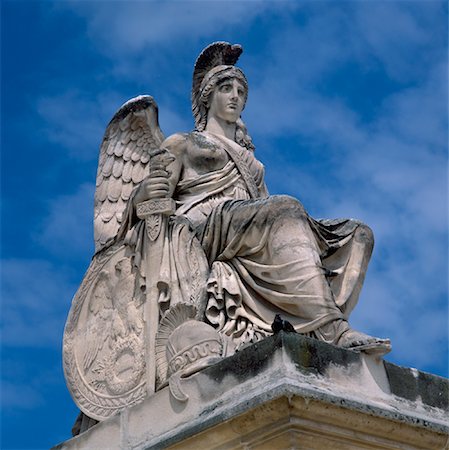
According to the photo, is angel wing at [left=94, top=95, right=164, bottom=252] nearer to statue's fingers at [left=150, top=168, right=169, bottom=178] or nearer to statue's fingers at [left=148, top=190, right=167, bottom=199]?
statue's fingers at [left=150, top=168, right=169, bottom=178]

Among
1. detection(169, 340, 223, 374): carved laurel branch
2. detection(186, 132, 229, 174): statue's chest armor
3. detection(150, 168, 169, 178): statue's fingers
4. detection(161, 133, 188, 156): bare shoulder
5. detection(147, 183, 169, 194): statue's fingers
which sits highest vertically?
detection(161, 133, 188, 156): bare shoulder

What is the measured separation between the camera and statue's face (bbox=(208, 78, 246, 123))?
1191 centimetres

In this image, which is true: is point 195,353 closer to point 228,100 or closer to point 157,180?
point 157,180

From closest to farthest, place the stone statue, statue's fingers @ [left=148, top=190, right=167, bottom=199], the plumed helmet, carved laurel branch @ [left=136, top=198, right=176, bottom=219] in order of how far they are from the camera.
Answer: the stone statue, carved laurel branch @ [left=136, top=198, right=176, bottom=219], statue's fingers @ [left=148, top=190, right=167, bottom=199], the plumed helmet

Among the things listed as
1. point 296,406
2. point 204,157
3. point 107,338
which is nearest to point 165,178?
point 204,157

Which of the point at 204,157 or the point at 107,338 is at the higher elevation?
the point at 204,157

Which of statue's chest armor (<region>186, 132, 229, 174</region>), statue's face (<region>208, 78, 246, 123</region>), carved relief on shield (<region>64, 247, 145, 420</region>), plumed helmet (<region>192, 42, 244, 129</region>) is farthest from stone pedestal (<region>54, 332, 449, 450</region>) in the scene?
plumed helmet (<region>192, 42, 244, 129</region>)

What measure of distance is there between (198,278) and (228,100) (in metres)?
2.24

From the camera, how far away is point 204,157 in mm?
11398

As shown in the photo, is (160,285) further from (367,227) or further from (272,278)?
(367,227)

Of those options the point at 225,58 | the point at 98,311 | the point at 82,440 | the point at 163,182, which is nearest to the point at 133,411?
the point at 82,440

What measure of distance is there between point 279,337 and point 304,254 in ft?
4.08

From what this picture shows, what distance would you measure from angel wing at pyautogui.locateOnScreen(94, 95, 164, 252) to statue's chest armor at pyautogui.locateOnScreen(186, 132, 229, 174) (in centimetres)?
96

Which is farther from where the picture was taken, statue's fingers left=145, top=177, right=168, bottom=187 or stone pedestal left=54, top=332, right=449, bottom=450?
statue's fingers left=145, top=177, right=168, bottom=187
